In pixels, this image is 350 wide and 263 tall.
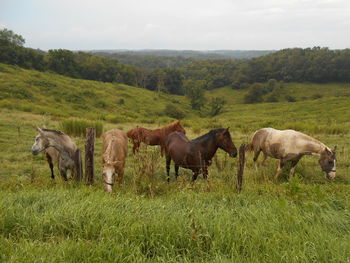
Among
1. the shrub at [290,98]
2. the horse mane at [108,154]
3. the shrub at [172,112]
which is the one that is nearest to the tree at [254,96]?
the shrub at [290,98]

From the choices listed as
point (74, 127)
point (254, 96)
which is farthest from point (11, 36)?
point (74, 127)

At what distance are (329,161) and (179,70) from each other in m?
99.9

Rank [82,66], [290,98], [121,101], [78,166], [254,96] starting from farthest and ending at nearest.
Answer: [254,96] < [290,98] < [82,66] < [121,101] < [78,166]

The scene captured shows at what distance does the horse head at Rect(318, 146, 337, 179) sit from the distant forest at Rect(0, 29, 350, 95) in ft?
225

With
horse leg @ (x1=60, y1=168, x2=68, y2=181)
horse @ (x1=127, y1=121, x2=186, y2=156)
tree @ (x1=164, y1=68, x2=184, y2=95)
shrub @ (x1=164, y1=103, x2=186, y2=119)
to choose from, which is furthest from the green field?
tree @ (x1=164, y1=68, x2=184, y2=95)

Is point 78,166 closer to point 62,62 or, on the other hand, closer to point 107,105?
point 107,105

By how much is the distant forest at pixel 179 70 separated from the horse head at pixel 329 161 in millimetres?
68581

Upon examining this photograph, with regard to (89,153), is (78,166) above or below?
below

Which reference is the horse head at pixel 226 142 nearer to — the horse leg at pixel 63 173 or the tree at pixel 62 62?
the horse leg at pixel 63 173

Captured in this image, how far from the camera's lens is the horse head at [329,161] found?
25.5 feet

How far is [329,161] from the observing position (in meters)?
7.79

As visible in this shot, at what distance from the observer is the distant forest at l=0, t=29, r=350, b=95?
232ft

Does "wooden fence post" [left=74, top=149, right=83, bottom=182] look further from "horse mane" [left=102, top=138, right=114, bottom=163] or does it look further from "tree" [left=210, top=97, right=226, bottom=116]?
"tree" [left=210, top=97, right=226, bottom=116]

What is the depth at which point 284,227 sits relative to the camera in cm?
401
